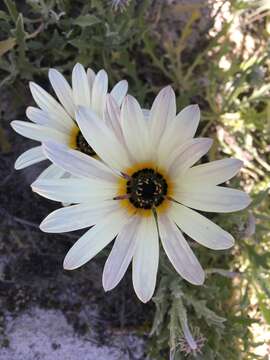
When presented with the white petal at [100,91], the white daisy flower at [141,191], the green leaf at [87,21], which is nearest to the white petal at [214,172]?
the white daisy flower at [141,191]

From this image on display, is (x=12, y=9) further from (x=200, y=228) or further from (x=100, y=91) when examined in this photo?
(x=200, y=228)

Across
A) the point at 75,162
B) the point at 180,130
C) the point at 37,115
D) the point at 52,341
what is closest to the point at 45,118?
the point at 37,115

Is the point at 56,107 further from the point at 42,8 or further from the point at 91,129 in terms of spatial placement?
the point at 42,8

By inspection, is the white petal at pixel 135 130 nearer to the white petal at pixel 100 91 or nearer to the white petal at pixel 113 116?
the white petal at pixel 113 116

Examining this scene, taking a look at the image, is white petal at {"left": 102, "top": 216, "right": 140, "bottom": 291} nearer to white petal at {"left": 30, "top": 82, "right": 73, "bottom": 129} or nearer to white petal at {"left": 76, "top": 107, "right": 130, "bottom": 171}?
white petal at {"left": 76, "top": 107, "right": 130, "bottom": 171}

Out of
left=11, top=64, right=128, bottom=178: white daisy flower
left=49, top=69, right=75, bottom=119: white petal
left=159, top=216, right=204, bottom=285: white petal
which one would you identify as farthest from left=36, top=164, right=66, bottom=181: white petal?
left=159, top=216, right=204, bottom=285: white petal

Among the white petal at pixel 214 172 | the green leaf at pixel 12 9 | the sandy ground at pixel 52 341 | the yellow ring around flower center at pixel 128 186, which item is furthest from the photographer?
the sandy ground at pixel 52 341

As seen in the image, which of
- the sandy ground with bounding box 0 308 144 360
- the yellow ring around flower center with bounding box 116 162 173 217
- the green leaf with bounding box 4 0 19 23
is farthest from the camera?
the sandy ground with bounding box 0 308 144 360

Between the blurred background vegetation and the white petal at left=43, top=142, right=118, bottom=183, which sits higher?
the blurred background vegetation
